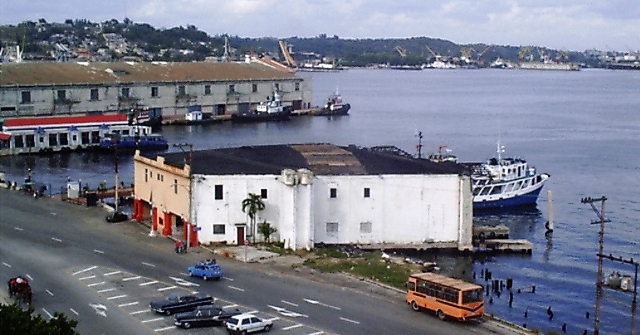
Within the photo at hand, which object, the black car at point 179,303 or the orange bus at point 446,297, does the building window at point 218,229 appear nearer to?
the black car at point 179,303

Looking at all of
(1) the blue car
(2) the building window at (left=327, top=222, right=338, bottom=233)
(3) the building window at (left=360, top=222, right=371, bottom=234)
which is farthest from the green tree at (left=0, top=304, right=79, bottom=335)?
(3) the building window at (left=360, top=222, right=371, bottom=234)

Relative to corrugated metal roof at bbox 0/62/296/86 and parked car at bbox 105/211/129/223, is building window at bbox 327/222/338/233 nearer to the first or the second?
parked car at bbox 105/211/129/223

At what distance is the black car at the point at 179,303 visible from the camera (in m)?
20.8

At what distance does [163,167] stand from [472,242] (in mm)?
11303

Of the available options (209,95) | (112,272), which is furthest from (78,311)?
(209,95)

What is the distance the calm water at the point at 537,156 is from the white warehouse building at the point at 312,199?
1907 millimetres

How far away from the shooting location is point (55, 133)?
58.8 m

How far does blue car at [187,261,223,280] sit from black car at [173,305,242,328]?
343cm

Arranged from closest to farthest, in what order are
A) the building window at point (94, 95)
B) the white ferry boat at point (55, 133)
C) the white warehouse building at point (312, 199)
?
the white warehouse building at point (312, 199)
the white ferry boat at point (55, 133)
the building window at point (94, 95)

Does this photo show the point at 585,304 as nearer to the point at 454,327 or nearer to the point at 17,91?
the point at 454,327

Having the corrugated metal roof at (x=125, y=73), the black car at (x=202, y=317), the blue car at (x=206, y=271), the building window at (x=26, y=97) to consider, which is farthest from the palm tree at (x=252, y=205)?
the building window at (x=26, y=97)

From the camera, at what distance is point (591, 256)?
112 ft

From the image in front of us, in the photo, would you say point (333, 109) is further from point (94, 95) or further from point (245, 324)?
point (245, 324)

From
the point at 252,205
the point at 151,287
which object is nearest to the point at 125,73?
the point at 252,205
